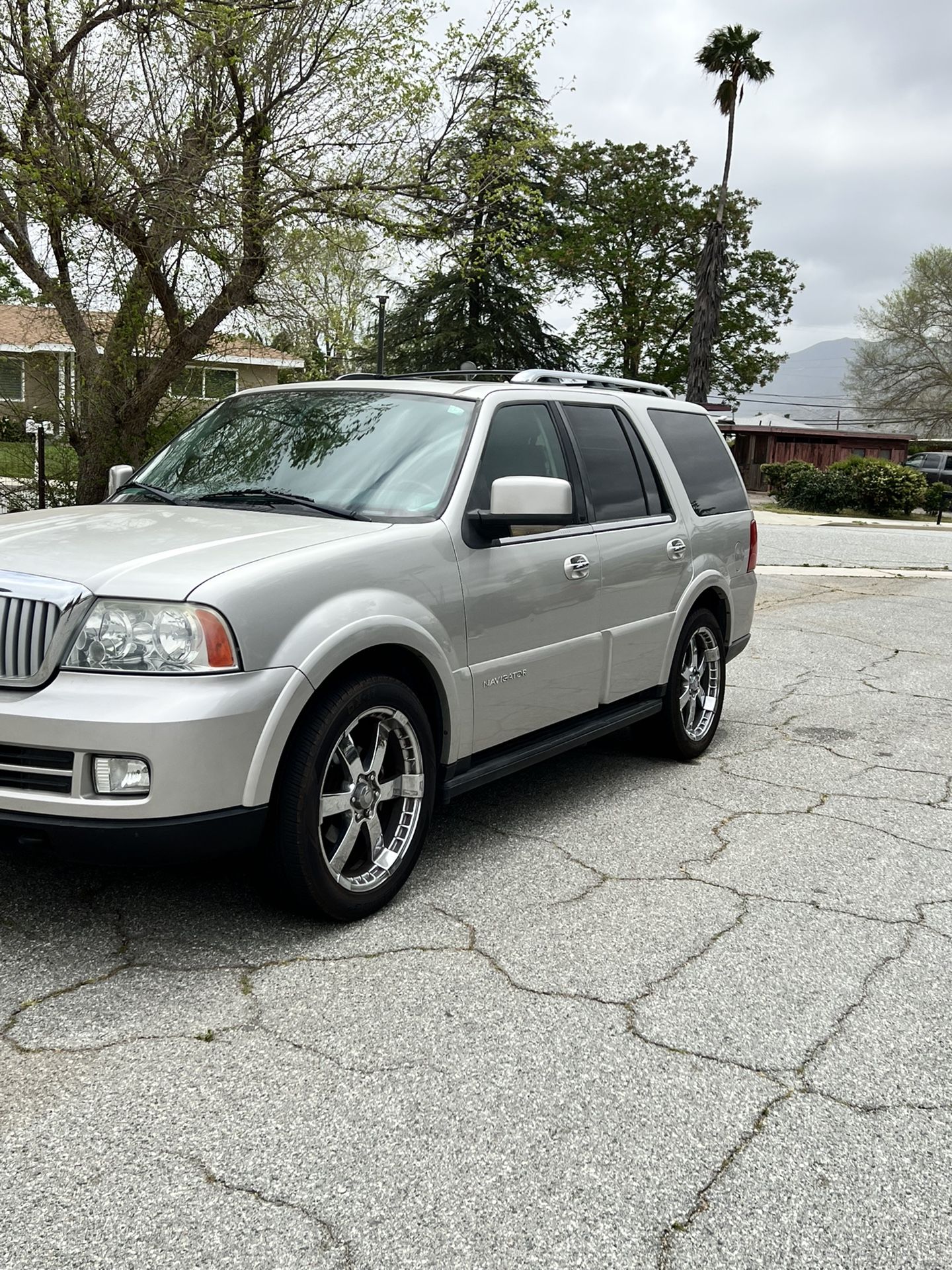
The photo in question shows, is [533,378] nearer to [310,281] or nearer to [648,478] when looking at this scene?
[648,478]

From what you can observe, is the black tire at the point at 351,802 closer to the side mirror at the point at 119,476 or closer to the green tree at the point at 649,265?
the side mirror at the point at 119,476

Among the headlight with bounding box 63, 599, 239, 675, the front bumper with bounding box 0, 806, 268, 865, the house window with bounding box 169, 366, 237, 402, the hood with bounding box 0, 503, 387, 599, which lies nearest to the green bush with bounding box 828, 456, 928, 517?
the house window with bounding box 169, 366, 237, 402

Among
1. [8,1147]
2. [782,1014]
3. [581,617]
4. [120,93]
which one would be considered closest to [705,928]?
[782,1014]

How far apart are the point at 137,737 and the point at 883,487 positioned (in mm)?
35783

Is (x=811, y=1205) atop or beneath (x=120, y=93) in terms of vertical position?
beneath

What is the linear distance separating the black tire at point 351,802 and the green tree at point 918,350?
70.5 metres

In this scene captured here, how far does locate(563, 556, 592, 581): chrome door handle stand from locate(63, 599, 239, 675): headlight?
1908 millimetres

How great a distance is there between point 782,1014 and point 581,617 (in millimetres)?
2064

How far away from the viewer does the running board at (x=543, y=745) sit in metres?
4.46


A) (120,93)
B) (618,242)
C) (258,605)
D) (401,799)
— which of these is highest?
(618,242)

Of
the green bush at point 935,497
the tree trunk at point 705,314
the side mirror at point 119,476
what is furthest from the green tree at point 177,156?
the green bush at point 935,497

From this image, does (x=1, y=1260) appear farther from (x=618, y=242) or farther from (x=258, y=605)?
(x=618, y=242)

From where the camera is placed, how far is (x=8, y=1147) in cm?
Answer: 266

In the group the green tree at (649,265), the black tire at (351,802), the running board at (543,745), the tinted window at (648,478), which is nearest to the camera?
the black tire at (351,802)
